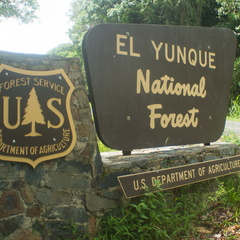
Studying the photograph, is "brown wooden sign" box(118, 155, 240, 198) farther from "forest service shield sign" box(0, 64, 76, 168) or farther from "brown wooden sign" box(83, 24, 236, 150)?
"forest service shield sign" box(0, 64, 76, 168)

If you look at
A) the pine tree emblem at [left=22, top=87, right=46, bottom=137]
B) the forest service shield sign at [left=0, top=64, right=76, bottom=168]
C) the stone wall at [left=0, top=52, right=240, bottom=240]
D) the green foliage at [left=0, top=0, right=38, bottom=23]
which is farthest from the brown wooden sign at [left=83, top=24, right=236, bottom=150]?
the green foliage at [left=0, top=0, right=38, bottom=23]

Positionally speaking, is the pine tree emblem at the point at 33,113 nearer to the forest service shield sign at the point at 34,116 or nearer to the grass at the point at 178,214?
the forest service shield sign at the point at 34,116

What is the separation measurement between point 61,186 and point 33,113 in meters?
0.60

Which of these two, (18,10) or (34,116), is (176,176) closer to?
(34,116)

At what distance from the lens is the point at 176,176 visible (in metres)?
3.11

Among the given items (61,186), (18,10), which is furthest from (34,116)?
(18,10)

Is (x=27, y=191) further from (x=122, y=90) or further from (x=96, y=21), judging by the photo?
(x=96, y=21)

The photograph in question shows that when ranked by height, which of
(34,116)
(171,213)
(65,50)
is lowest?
(65,50)

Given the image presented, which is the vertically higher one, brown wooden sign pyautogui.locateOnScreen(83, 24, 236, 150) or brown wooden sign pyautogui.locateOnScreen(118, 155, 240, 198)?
brown wooden sign pyautogui.locateOnScreen(83, 24, 236, 150)

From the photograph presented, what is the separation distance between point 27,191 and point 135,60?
1.63 metres

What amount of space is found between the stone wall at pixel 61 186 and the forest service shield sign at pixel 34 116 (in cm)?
7

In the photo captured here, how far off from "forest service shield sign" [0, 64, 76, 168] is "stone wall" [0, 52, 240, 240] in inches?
2.6

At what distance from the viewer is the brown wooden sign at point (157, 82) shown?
295 centimetres

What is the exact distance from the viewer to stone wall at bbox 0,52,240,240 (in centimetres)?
227
